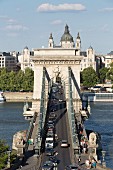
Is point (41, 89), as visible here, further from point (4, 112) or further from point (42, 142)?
point (4, 112)

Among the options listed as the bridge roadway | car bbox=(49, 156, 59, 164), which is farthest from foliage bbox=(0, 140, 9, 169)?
car bbox=(49, 156, 59, 164)

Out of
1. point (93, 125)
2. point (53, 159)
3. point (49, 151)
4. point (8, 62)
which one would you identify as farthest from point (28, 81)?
point (53, 159)

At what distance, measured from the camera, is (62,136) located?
52.5 metres

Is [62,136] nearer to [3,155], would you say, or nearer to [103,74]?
[3,155]

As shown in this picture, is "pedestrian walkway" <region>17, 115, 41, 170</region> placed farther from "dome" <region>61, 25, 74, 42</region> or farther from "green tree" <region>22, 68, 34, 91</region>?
"dome" <region>61, 25, 74, 42</region>

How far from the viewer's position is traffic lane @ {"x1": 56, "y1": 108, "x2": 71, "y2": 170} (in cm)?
4156

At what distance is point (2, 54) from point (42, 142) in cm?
14490

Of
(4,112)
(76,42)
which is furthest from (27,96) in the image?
(76,42)

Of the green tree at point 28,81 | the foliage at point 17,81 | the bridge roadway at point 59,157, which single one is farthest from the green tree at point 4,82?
the bridge roadway at point 59,157

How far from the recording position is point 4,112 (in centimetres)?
10038

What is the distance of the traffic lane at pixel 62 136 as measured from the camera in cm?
4156

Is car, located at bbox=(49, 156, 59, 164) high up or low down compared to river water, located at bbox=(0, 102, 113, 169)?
down

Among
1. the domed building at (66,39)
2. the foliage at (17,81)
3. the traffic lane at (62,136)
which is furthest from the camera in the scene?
the domed building at (66,39)

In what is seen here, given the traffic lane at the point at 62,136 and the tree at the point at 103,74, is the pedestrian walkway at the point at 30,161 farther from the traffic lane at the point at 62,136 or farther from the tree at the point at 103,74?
the tree at the point at 103,74
